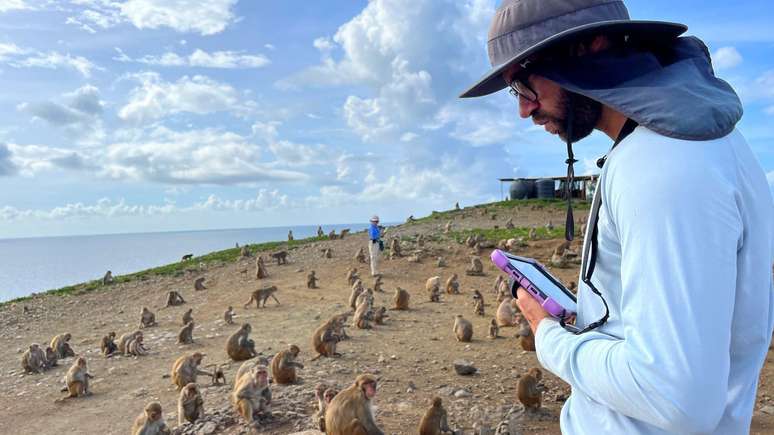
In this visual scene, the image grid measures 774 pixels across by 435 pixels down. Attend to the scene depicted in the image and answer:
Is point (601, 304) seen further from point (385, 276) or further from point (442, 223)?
point (442, 223)

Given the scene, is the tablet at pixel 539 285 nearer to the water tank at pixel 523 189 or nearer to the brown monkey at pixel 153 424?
the brown monkey at pixel 153 424

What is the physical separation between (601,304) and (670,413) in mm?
468

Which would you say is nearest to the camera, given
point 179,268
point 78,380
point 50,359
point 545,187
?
point 78,380

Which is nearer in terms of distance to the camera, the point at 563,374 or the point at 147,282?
the point at 563,374

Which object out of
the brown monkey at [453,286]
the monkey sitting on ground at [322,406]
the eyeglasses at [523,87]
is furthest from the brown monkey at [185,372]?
the eyeglasses at [523,87]

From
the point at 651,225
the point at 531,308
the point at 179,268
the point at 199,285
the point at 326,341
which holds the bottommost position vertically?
the point at 326,341

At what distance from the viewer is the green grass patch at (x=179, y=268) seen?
2382cm

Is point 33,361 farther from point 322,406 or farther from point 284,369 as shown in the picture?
point 322,406

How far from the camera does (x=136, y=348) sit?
1321cm

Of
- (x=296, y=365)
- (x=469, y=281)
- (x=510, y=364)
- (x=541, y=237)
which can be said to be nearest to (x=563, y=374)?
(x=296, y=365)

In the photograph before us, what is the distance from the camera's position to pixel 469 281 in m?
18.9

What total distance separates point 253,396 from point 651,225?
23.5 feet

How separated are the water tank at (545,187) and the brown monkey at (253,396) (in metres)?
37.3

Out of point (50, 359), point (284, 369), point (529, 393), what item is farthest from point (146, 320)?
point (529, 393)
